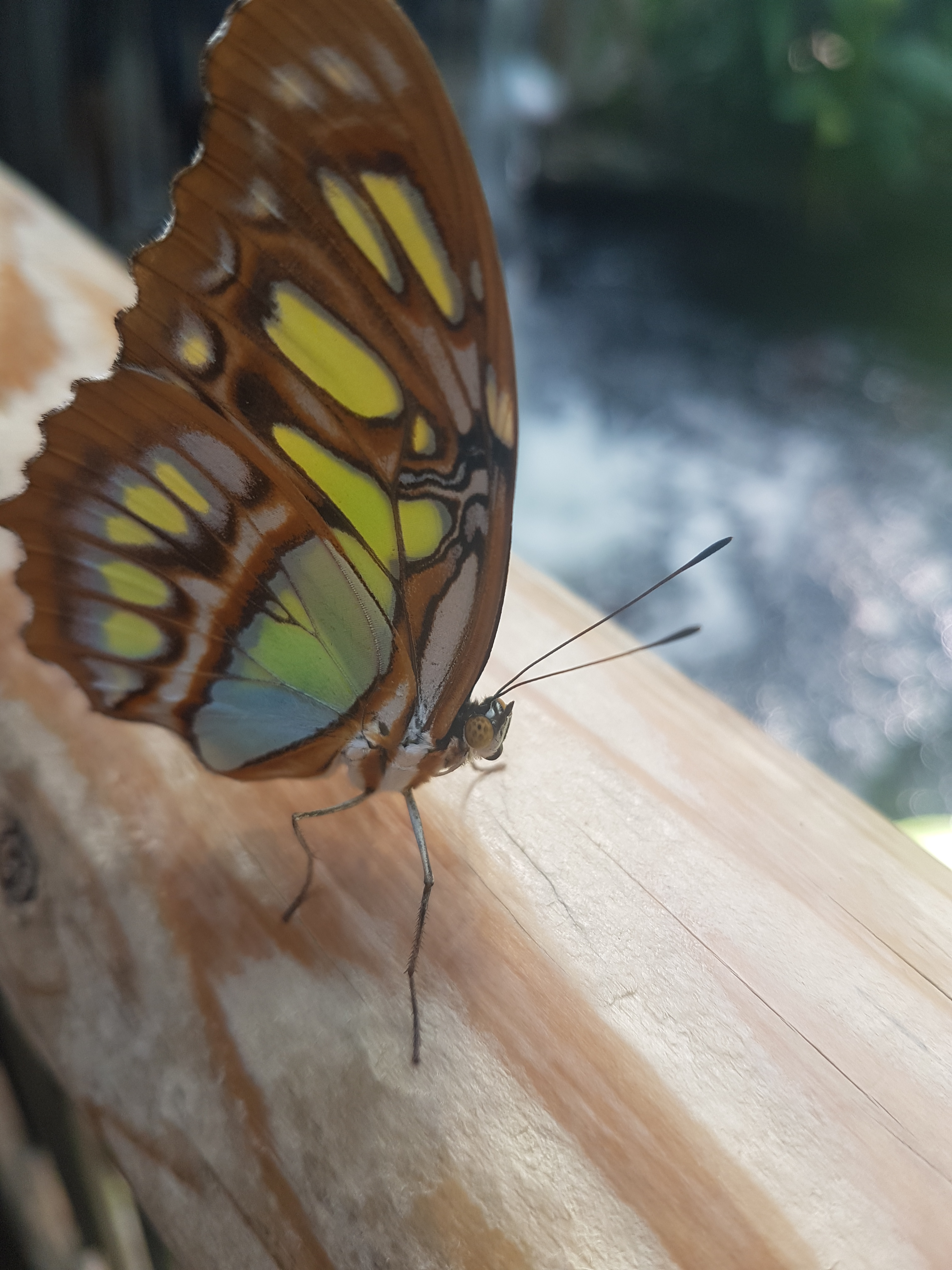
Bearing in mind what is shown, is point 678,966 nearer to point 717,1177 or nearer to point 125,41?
point 717,1177

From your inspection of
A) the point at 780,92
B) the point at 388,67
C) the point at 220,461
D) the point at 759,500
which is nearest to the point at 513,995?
the point at 220,461

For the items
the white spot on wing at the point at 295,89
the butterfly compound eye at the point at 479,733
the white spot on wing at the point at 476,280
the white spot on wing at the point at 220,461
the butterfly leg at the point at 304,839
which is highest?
the white spot on wing at the point at 295,89

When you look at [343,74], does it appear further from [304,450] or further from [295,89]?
[304,450]

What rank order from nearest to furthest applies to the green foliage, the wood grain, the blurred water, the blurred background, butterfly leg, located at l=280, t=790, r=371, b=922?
the wood grain → butterfly leg, located at l=280, t=790, r=371, b=922 → the blurred water → the blurred background → the green foliage

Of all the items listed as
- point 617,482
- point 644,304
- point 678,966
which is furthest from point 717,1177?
point 644,304

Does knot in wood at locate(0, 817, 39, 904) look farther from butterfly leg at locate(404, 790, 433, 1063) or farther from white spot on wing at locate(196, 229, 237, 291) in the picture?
white spot on wing at locate(196, 229, 237, 291)

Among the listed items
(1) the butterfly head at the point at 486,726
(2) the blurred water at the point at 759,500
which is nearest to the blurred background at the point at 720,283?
(2) the blurred water at the point at 759,500

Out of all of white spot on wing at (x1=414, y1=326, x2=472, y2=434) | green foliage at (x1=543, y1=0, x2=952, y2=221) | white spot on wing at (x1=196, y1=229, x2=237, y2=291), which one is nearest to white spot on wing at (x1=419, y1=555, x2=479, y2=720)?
white spot on wing at (x1=414, y1=326, x2=472, y2=434)

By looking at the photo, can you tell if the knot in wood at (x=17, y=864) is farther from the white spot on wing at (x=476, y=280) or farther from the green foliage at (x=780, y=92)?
the green foliage at (x=780, y=92)
